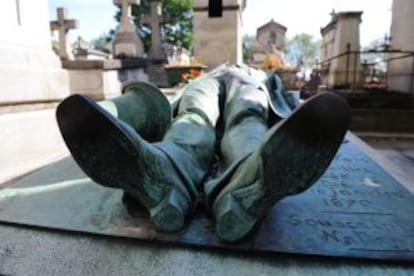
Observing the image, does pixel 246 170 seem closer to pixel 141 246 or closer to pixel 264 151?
pixel 264 151

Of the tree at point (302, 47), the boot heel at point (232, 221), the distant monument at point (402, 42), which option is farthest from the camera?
the tree at point (302, 47)

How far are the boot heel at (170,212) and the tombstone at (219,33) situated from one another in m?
5.44

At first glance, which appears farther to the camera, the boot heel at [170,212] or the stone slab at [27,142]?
the stone slab at [27,142]

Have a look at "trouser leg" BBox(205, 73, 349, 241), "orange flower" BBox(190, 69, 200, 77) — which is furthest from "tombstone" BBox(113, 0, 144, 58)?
"trouser leg" BBox(205, 73, 349, 241)

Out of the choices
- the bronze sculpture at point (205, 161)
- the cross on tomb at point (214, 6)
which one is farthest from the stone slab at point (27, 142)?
the cross on tomb at point (214, 6)

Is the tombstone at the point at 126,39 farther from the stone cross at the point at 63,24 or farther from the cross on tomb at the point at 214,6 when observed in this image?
the cross on tomb at the point at 214,6

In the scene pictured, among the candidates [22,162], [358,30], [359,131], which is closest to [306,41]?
[358,30]

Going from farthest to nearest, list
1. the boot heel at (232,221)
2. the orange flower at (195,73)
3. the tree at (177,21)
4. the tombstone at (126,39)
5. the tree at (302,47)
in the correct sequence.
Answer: the tree at (302,47)
the tree at (177,21)
the tombstone at (126,39)
the orange flower at (195,73)
the boot heel at (232,221)

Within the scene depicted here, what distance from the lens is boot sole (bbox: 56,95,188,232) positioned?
96 centimetres

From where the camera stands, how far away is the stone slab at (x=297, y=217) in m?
1.08

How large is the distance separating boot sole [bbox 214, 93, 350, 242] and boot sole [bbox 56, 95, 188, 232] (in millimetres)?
196

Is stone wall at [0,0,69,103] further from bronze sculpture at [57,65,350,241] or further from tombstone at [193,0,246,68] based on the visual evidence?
tombstone at [193,0,246,68]

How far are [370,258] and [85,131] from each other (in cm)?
84

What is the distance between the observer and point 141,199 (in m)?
1.11
